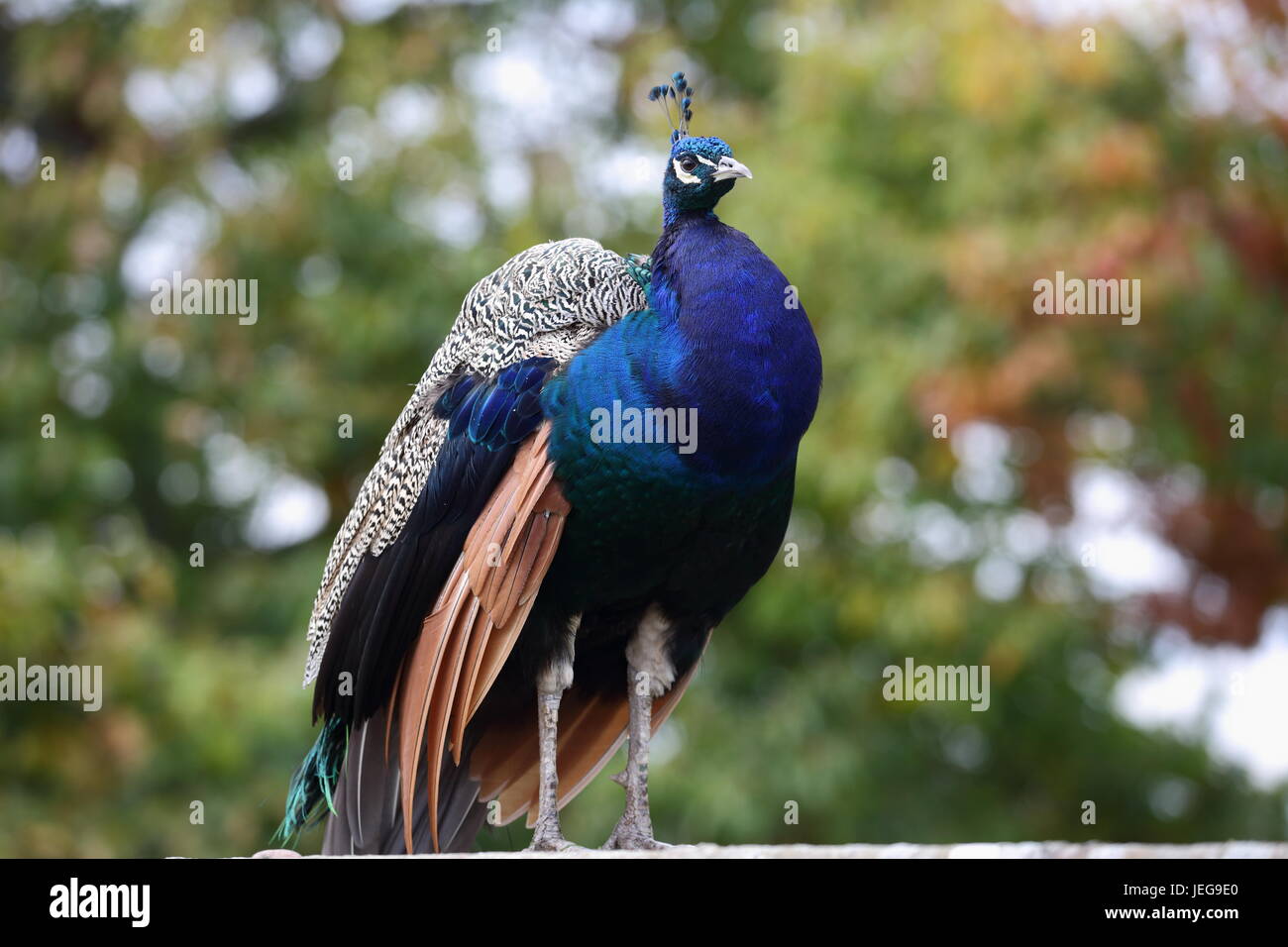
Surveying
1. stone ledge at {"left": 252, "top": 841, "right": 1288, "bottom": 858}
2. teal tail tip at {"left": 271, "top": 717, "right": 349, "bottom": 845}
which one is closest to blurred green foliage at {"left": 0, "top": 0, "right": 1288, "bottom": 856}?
teal tail tip at {"left": 271, "top": 717, "right": 349, "bottom": 845}

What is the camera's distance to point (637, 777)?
4332 millimetres

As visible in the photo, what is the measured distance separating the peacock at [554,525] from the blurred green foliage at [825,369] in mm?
4744


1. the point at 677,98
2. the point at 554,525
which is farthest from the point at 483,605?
the point at 677,98

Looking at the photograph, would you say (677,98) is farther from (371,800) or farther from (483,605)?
(371,800)

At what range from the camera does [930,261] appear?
9.68 metres

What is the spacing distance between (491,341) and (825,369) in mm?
5949

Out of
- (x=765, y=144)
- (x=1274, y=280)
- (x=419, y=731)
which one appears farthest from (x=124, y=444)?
(x=419, y=731)

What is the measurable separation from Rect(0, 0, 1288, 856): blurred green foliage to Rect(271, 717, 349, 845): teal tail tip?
4501 millimetres

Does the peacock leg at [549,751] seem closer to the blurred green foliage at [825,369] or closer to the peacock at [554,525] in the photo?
the peacock at [554,525]

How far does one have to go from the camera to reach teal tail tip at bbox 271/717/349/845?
4570 millimetres

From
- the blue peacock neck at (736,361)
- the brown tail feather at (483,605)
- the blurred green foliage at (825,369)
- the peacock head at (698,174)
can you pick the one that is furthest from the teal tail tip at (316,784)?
the blurred green foliage at (825,369)

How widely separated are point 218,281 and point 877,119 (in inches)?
161
